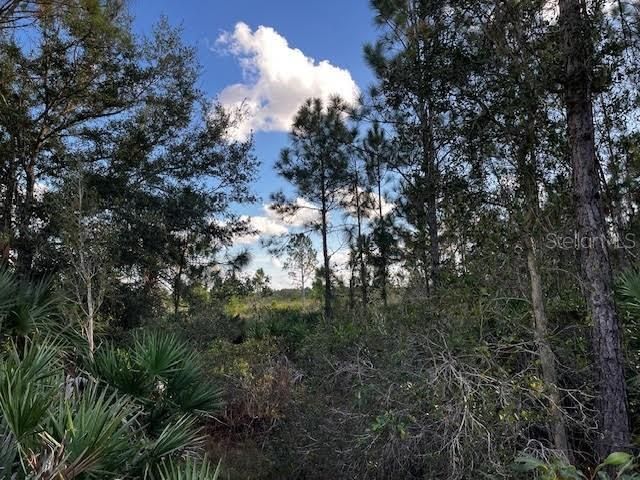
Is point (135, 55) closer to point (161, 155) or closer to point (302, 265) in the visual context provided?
point (161, 155)

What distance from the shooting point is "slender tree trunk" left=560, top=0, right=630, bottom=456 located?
438 centimetres

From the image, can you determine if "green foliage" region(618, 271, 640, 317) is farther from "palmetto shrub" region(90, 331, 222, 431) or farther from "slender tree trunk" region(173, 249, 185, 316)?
"slender tree trunk" region(173, 249, 185, 316)

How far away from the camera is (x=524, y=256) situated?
15.7 ft

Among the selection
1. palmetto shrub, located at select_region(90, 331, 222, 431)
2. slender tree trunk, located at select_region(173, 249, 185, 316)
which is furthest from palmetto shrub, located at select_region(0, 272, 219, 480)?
slender tree trunk, located at select_region(173, 249, 185, 316)

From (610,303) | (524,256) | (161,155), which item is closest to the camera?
(610,303)

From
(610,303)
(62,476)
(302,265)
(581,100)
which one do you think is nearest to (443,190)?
(581,100)

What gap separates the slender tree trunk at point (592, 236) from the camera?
4.38 m

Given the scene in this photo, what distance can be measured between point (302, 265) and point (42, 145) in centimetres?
1183

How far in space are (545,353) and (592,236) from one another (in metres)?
1.19

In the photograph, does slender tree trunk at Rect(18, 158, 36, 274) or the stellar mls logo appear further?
slender tree trunk at Rect(18, 158, 36, 274)

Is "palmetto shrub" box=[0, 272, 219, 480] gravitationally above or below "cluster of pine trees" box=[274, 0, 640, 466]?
below

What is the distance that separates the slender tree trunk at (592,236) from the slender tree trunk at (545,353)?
0.38m

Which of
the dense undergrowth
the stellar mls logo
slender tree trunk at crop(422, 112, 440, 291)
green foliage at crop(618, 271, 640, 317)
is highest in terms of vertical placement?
slender tree trunk at crop(422, 112, 440, 291)

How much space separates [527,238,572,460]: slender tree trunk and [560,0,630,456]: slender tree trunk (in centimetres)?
38
